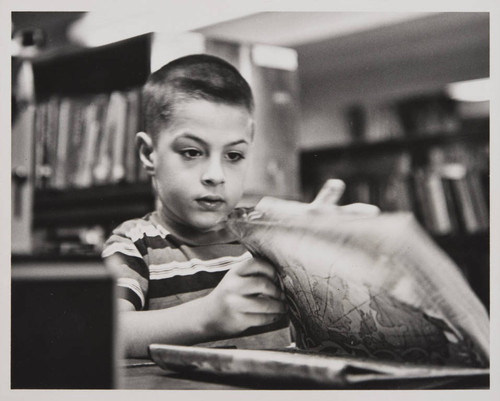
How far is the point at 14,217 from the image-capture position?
4.07 ft

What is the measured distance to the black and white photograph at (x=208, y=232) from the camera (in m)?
0.85

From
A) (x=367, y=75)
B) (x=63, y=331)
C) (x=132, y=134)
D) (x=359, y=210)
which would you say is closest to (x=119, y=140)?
(x=132, y=134)

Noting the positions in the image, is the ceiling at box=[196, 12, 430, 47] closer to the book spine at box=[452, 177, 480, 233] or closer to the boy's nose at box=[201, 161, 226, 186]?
the boy's nose at box=[201, 161, 226, 186]

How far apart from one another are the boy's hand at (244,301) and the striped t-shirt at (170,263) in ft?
0.08

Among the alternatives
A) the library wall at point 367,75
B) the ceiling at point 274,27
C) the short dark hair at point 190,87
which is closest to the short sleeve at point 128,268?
the short dark hair at point 190,87

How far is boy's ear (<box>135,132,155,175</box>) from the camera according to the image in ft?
3.80

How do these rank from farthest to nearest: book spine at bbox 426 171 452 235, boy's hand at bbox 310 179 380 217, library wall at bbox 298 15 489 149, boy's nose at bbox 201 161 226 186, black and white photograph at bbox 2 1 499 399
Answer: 1. library wall at bbox 298 15 489 149
2. book spine at bbox 426 171 452 235
3. boy's nose at bbox 201 161 226 186
4. boy's hand at bbox 310 179 380 217
5. black and white photograph at bbox 2 1 499 399

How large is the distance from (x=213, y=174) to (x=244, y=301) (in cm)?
25

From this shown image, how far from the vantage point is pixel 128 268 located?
1070 mm

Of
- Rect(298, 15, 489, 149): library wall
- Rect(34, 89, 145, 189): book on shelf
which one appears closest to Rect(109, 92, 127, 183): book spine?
Rect(34, 89, 145, 189): book on shelf

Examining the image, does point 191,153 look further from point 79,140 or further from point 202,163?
point 79,140

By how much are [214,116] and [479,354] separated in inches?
23.3

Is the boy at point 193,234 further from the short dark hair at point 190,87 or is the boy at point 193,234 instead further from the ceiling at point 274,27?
the ceiling at point 274,27

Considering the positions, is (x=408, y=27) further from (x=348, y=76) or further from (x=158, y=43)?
(x=348, y=76)
